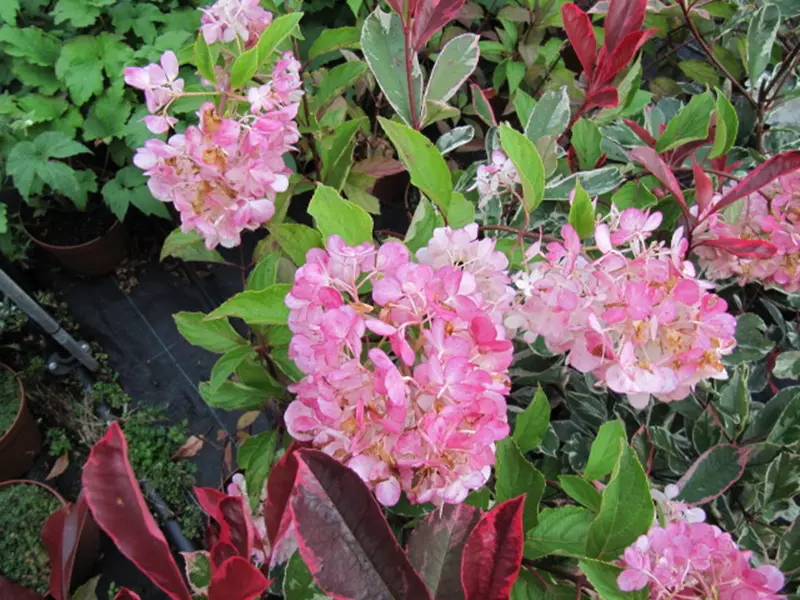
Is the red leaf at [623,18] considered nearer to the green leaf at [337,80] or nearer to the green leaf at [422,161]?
the green leaf at [422,161]

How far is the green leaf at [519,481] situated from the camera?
0.62 m

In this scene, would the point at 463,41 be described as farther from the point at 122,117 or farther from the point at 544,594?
the point at 122,117

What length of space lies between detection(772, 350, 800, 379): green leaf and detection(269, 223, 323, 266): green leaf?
707 mm

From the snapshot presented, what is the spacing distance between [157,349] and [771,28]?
1715mm

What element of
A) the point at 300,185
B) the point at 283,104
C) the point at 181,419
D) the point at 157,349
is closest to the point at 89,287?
the point at 157,349

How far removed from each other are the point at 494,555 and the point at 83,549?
4.85 ft

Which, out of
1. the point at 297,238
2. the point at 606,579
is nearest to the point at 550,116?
the point at 297,238

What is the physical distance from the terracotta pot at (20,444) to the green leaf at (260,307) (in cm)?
134

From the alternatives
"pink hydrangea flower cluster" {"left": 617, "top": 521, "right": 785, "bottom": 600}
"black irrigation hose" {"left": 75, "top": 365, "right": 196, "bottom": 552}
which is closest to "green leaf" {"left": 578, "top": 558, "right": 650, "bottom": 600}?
"pink hydrangea flower cluster" {"left": 617, "top": 521, "right": 785, "bottom": 600}

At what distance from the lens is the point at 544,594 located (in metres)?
0.61

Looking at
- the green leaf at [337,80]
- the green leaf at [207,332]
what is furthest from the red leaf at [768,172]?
the green leaf at [337,80]

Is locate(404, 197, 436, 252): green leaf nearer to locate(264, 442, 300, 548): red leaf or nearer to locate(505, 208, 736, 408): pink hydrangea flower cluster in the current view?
locate(505, 208, 736, 408): pink hydrangea flower cluster

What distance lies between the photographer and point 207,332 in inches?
31.9

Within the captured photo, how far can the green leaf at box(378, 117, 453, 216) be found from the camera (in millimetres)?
663
